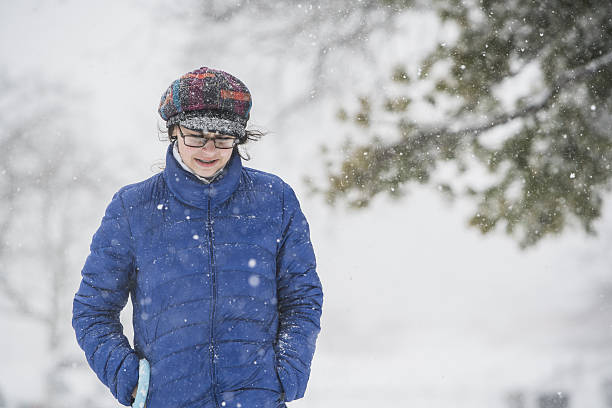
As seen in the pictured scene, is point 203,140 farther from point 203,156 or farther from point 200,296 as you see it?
point 200,296

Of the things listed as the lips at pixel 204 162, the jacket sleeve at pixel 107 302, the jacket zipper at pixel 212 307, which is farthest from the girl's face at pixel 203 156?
the jacket sleeve at pixel 107 302

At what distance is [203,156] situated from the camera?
1760mm

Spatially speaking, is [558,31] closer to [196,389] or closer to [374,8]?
[374,8]

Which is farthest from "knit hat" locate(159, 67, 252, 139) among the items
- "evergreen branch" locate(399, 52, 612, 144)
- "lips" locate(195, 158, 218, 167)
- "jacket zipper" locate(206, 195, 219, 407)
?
"evergreen branch" locate(399, 52, 612, 144)

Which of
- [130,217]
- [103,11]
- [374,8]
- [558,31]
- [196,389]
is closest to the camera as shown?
Answer: [196,389]

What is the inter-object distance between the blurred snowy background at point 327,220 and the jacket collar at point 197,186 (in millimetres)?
3563

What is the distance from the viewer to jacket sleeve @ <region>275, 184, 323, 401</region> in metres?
1.78

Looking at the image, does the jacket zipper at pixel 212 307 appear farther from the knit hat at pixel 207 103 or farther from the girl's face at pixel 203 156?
the knit hat at pixel 207 103

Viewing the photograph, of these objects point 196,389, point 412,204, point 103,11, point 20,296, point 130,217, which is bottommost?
point 196,389

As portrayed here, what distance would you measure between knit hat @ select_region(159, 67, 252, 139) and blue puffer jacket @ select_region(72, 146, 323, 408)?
14 cm

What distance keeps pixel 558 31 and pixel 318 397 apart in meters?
5.17

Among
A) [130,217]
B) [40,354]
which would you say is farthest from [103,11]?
[130,217]

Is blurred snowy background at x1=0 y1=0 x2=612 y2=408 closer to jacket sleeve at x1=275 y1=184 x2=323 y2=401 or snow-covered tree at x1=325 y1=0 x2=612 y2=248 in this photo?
snow-covered tree at x1=325 y1=0 x2=612 y2=248

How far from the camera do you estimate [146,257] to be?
1755 mm
